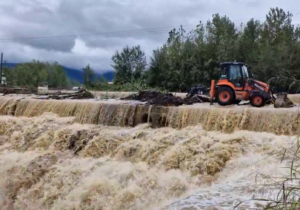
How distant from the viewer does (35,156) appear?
807 centimetres

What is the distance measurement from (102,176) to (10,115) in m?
6.81

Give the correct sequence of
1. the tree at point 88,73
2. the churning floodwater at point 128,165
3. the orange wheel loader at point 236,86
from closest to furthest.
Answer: the churning floodwater at point 128,165, the orange wheel loader at point 236,86, the tree at point 88,73

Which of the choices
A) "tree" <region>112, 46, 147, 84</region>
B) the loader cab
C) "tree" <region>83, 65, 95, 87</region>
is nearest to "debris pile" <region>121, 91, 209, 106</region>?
the loader cab

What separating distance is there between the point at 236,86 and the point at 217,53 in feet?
66.9

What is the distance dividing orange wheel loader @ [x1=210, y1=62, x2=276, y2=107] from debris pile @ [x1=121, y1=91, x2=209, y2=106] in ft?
3.33

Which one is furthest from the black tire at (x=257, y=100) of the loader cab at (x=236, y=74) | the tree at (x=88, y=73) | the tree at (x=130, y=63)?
the tree at (x=88, y=73)

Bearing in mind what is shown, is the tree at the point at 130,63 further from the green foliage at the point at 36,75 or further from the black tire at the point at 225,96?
the black tire at the point at 225,96

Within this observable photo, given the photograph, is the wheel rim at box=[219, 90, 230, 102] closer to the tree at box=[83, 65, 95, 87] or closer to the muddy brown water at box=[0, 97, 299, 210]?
the muddy brown water at box=[0, 97, 299, 210]

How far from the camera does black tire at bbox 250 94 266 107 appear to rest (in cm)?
1041

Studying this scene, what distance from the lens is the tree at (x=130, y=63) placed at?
118 ft

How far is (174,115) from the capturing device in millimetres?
9297

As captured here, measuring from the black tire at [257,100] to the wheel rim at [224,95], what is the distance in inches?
26.6

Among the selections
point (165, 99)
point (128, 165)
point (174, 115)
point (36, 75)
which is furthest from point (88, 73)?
point (128, 165)

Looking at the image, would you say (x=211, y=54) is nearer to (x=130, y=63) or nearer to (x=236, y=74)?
(x=130, y=63)
